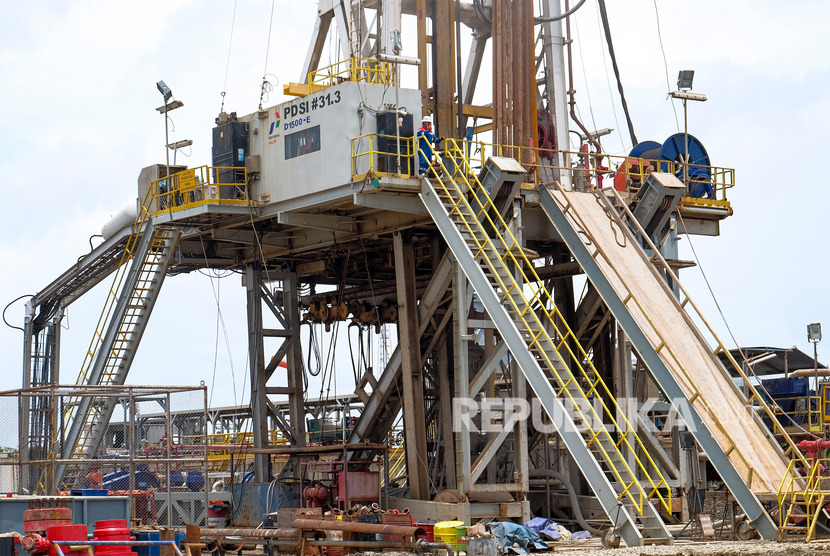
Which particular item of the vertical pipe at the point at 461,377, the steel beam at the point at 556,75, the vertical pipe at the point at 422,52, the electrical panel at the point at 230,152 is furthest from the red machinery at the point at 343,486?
the steel beam at the point at 556,75

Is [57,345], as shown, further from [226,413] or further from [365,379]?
[226,413]

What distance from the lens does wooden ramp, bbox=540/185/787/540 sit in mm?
21516

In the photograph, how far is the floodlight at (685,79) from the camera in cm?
2778

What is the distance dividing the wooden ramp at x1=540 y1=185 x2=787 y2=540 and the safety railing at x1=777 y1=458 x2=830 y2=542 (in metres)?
0.32

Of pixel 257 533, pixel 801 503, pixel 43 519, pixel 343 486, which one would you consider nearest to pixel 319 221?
pixel 343 486

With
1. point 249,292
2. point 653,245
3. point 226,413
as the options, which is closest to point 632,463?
point 653,245

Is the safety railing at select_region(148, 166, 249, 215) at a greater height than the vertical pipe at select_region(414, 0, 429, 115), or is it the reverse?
the vertical pipe at select_region(414, 0, 429, 115)

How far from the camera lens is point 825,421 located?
2791 cm

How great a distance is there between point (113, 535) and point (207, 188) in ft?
38.7

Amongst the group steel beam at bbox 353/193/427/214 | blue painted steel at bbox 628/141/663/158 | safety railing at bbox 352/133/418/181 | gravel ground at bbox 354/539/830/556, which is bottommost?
gravel ground at bbox 354/539/830/556

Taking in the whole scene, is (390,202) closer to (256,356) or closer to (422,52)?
(422,52)

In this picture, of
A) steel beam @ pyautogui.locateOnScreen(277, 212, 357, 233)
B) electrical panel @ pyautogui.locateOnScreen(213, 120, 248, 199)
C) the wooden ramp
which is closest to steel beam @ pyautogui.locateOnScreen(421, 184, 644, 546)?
the wooden ramp

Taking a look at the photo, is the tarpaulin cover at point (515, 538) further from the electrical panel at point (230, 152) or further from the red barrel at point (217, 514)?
the electrical panel at point (230, 152)

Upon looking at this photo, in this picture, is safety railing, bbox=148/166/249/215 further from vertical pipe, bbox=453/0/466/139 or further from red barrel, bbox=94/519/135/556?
red barrel, bbox=94/519/135/556
